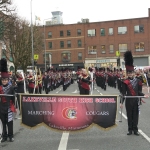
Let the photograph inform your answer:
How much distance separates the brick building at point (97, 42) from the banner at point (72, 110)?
169ft

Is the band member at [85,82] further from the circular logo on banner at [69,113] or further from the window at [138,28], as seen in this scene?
the window at [138,28]

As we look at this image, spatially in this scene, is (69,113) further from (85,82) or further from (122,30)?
(122,30)

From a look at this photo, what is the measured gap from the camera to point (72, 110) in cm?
742

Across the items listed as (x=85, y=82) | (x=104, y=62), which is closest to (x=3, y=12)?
(x=85, y=82)

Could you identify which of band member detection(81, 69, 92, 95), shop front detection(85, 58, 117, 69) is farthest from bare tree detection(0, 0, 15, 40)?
shop front detection(85, 58, 117, 69)

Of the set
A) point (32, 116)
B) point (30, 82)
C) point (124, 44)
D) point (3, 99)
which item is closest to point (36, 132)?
point (32, 116)

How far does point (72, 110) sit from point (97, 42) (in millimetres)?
57276

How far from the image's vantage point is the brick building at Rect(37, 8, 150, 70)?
60.8 m

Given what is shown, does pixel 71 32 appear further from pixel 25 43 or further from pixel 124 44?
pixel 25 43

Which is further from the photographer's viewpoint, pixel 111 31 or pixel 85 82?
pixel 111 31

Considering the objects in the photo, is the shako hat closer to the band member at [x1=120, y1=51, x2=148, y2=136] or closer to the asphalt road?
the band member at [x1=120, y1=51, x2=148, y2=136]

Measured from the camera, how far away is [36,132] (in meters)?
8.46

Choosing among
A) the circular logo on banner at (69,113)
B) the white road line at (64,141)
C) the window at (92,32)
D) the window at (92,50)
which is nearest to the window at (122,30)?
the window at (92,32)

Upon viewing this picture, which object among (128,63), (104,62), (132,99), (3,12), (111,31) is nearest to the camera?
(132,99)
